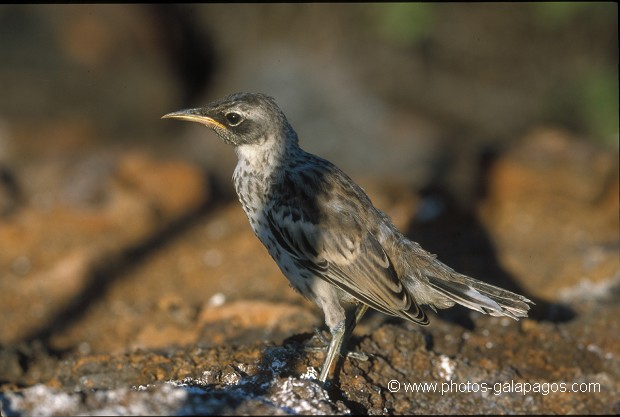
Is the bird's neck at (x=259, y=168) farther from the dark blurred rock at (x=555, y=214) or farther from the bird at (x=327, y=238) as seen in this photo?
the dark blurred rock at (x=555, y=214)

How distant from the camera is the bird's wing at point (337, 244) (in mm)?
6012

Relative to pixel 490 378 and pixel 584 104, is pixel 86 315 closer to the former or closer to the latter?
pixel 490 378

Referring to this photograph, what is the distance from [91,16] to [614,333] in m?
10.5

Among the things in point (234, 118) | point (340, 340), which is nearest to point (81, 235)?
point (234, 118)

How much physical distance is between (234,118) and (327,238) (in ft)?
4.22

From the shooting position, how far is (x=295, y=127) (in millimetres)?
13180

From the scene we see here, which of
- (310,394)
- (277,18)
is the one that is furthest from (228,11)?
(310,394)

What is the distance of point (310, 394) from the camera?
4.93 metres

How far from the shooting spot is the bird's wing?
6012 millimetres

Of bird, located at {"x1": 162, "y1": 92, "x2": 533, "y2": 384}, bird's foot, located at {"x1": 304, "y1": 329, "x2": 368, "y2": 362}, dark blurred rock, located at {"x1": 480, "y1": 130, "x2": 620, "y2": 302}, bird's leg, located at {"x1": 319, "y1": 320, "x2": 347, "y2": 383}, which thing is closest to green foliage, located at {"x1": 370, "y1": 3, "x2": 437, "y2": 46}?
dark blurred rock, located at {"x1": 480, "y1": 130, "x2": 620, "y2": 302}

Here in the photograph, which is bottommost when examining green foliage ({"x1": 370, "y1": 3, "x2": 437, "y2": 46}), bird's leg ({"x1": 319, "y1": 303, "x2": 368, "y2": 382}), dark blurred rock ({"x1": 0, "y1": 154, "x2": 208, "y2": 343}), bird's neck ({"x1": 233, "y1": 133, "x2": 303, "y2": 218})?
dark blurred rock ({"x1": 0, "y1": 154, "x2": 208, "y2": 343})

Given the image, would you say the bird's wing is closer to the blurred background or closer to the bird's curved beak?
the bird's curved beak

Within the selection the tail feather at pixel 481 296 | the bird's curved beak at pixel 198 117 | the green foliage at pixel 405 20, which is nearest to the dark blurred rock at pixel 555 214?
the tail feather at pixel 481 296

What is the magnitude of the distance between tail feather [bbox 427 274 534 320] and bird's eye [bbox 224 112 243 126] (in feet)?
6.48
